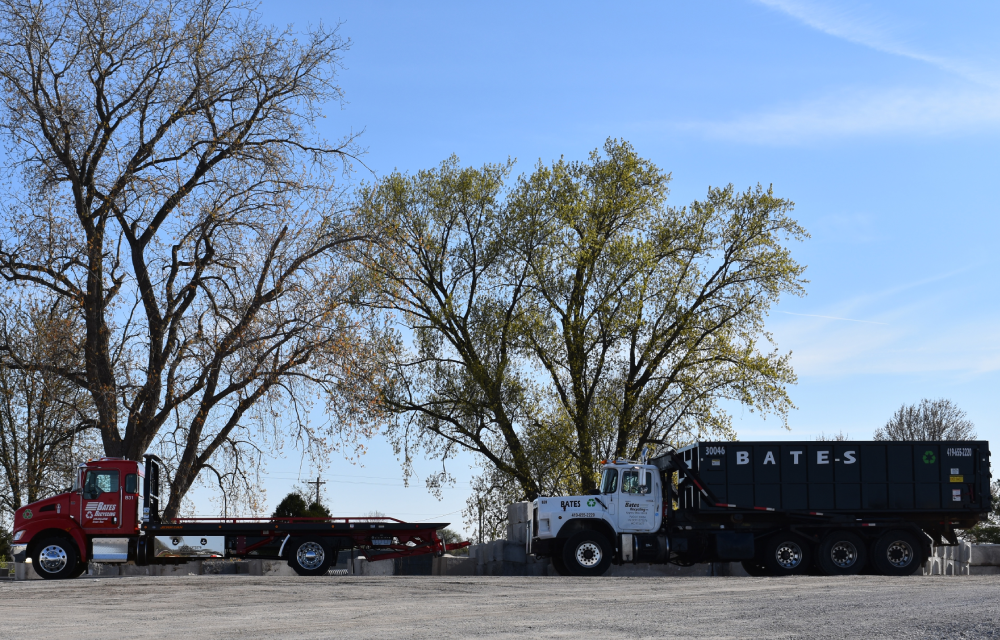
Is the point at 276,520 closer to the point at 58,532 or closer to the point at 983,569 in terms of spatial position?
the point at 58,532

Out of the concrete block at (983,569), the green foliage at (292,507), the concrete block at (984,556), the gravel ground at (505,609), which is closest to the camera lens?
the gravel ground at (505,609)

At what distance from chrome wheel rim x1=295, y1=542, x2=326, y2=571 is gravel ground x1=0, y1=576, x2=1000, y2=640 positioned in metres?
3.41

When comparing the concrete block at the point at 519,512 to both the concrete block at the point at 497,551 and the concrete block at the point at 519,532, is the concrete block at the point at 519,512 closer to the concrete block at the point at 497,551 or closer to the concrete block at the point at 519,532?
the concrete block at the point at 519,532

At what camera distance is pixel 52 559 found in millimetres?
23562

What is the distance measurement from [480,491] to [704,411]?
27.4ft

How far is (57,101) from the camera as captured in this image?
28.3m

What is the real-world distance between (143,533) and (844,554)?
1602 centimetres

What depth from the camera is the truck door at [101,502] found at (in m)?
24.0

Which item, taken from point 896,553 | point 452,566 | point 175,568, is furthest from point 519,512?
point 896,553

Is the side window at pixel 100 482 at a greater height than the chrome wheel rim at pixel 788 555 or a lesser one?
greater

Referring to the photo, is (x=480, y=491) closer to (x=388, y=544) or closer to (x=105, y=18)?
(x=388, y=544)

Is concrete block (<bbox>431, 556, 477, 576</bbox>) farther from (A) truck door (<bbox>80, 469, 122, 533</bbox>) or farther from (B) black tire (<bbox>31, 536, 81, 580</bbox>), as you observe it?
(B) black tire (<bbox>31, 536, 81, 580</bbox>)

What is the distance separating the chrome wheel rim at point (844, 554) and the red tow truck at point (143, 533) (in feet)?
30.0

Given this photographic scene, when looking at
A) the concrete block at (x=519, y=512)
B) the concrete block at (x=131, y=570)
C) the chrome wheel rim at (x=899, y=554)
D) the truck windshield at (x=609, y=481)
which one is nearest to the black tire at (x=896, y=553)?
the chrome wheel rim at (x=899, y=554)
